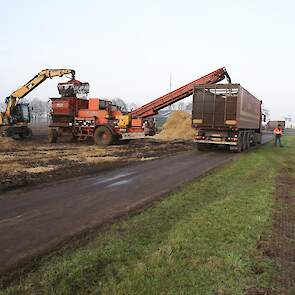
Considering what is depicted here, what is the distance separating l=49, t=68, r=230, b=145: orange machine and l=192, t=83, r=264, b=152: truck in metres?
3.76

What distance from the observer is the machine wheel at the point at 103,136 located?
20797 millimetres

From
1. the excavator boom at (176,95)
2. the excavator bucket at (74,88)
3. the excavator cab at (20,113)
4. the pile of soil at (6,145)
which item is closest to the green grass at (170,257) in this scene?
the pile of soil at (6,145)

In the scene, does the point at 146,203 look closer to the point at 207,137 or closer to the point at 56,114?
the point at 207,137

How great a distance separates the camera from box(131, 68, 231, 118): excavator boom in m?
22.6

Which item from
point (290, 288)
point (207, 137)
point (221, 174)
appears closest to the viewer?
point (290, 288)

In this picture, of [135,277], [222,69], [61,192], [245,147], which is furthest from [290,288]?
[222,69]

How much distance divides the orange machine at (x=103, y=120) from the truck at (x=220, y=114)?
376cm

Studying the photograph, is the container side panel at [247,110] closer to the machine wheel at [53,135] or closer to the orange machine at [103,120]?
the orange machine at [103,120]

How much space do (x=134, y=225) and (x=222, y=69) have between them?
19.0m

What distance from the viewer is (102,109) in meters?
21.5

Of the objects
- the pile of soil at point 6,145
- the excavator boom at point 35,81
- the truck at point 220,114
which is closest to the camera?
the truck at point 220,114

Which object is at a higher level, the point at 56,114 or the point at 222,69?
the point at 222,69

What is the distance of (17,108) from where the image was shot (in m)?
25.1

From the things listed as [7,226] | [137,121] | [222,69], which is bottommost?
[7,226]
